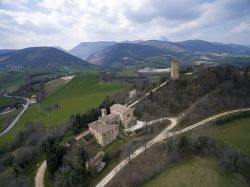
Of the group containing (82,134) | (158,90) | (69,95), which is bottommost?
(69,95)

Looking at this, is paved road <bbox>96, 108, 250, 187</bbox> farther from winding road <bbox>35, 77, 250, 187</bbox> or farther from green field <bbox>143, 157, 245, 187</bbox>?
green field <bbox>143, 157, 245, 187</bbox>

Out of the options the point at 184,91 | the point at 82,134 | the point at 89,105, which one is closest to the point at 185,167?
the point at 82,134

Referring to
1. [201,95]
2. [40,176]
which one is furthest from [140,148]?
[201,95]

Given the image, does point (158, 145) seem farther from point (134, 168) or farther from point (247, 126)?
point (247, 126)

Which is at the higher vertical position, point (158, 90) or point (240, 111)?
point (158, 90)

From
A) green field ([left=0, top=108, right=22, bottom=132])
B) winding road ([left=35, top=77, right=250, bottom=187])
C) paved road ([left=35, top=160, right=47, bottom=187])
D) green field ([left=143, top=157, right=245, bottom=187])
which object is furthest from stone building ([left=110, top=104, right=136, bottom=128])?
green field ([left=0, top=108, right=22, bottom=132])

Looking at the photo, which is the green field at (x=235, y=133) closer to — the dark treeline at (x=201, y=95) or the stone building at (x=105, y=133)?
the dark treeline at (x=201, y=95)

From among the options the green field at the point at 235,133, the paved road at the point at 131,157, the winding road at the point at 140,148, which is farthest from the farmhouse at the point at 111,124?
the green field at the point at 235,133
